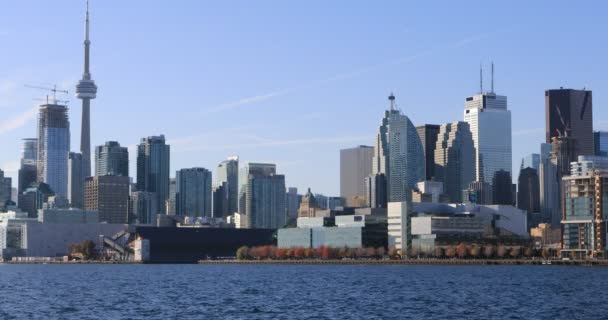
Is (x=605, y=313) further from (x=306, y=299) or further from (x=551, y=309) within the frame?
(x=306, y=299)

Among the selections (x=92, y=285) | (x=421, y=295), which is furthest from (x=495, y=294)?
(x=92, y=285)

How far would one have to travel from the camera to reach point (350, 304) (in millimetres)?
126562

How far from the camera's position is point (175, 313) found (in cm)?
11462

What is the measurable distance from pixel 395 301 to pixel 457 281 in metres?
53.9

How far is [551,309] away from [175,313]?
35026 millimetres

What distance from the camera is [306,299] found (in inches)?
5330

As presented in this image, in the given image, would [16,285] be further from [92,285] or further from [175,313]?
[175,313]

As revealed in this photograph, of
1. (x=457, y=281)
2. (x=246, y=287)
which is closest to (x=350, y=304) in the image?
(x=246, y=287)

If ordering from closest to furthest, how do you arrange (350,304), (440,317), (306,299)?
(440,317)
(350,304)
(306,299)

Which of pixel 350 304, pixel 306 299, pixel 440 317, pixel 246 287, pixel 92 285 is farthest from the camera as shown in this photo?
pixel 92 285

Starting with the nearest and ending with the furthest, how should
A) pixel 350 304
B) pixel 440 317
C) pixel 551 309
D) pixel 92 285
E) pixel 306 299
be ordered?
pixel 440 317
pixel 551 309
pixel 350 304
pixel 306 299
pixel 92 285

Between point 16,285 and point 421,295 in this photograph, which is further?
point 16,285

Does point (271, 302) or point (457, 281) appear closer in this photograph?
point (271, 302)

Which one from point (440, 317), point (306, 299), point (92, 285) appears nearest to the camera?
point (440, 317)
